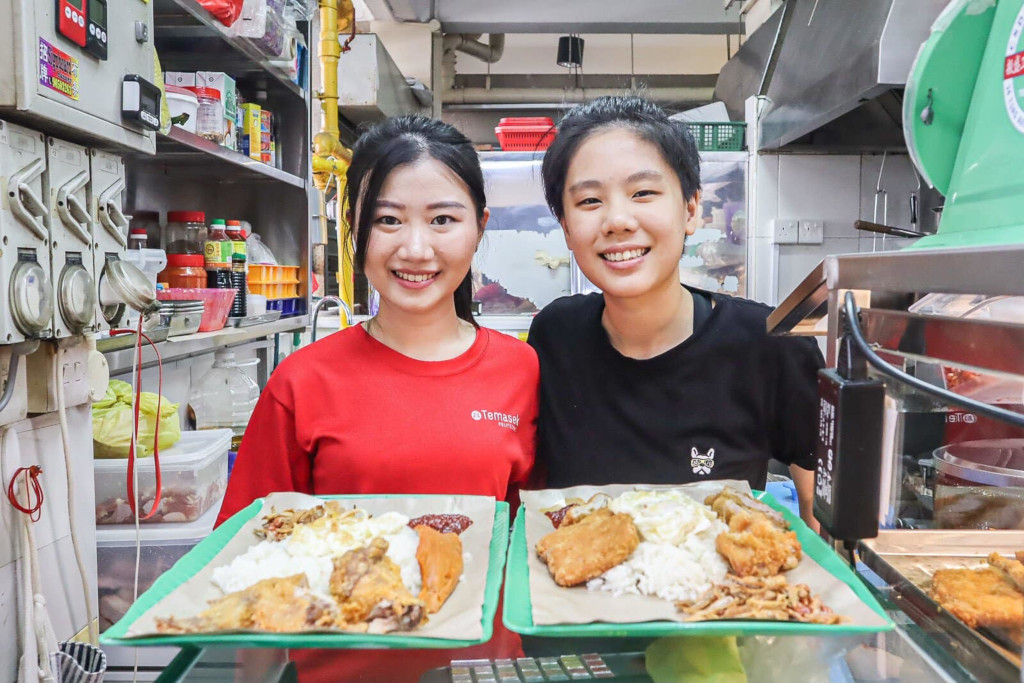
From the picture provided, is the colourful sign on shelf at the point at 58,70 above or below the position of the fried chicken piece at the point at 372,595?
above

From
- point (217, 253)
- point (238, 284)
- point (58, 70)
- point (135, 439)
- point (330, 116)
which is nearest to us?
point (58, 70)

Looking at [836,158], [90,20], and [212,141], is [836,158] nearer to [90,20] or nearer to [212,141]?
[212,141]

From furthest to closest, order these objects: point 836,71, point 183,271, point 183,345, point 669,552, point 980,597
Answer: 1. point 836,71
2. point 183,271
3. point 183,345
4. point 669,552
5. point 980,597

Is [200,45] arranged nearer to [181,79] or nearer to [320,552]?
[181,79]

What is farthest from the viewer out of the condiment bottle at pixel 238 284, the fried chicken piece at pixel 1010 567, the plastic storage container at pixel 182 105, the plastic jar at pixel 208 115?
the condiment bottle at pixel 238 284

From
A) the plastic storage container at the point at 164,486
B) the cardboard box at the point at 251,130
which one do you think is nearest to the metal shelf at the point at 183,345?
the plastic storage container at the point at 164,486

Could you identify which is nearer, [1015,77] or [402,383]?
[1015,77]

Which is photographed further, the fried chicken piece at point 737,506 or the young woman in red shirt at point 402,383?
the young woman in red shirt at point 402,383

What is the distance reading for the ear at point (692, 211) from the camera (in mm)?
1630

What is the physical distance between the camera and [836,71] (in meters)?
3.50

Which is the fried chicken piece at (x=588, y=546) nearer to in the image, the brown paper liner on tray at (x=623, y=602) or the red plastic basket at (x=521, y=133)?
the brown paper liner on tray at (x=623, y=602)

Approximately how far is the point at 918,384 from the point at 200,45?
2.70 meters

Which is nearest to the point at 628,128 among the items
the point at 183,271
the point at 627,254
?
the point at 627,254

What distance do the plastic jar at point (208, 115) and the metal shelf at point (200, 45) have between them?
0.70ft
